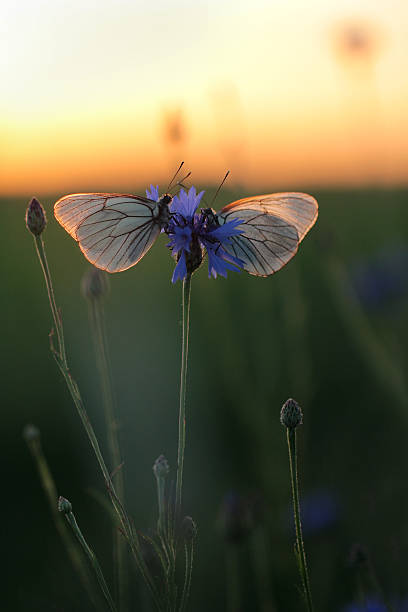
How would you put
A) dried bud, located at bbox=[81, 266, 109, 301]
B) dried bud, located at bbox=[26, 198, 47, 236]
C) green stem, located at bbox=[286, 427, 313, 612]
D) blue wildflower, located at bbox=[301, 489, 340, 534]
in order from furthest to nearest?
blue wildflower, located at bbox=[301, 489, 340, 534] → dried bud, located at bbox=[81, 266, 109, 301] → dried bud, located at bbox=[26, 198, 47, 236] → green stem, located at bbox=[286, 427, 313, 612]

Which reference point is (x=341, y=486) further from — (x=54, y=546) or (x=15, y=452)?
(x=15, y=452)

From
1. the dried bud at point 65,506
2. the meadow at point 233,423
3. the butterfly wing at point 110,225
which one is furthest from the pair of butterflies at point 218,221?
the meadow at point 233,423

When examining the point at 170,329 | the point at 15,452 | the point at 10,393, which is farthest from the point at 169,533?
the point at 170,329

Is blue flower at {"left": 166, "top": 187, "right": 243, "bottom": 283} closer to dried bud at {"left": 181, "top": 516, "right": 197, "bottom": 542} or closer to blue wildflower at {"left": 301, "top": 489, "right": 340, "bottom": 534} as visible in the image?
dried bud at {"left": 181, "top": 516, "right": 197, "bottom": 542}

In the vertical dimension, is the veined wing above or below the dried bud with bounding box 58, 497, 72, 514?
above

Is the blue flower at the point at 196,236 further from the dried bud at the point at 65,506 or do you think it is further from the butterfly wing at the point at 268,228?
the dried bud at the point at 65,506

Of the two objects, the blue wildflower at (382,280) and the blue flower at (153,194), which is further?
the blue wildflower at (382,280)

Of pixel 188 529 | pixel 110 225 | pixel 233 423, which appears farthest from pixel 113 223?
pixel 233 423

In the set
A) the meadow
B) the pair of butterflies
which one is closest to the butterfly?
the pair of butterflies
